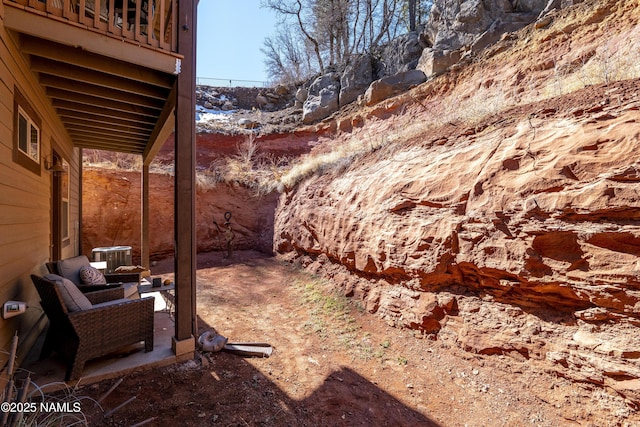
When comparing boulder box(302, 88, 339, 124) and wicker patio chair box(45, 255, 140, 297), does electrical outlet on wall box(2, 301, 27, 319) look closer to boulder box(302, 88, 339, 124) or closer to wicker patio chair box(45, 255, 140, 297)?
wicker patio chair box(45, 255, 140, 297)

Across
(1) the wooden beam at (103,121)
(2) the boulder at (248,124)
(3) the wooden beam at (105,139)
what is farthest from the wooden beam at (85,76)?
(2) the boulder at (248,124)

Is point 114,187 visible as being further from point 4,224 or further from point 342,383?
point 342,383

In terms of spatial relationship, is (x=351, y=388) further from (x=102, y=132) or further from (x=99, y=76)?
(x=102, y=132)

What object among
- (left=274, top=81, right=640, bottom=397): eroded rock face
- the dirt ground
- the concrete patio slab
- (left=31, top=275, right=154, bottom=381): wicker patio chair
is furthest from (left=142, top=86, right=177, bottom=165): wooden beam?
(left=274, top=81, right=640, bottom=397): eroded rock face

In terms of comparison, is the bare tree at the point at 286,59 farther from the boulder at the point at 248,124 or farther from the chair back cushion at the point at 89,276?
the chair back cushion at the point at 89,276

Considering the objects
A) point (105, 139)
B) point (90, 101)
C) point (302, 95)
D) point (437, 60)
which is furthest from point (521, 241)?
point (302, 95)

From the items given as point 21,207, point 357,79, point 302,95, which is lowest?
point 21,207

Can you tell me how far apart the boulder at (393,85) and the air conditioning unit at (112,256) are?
30.8ft

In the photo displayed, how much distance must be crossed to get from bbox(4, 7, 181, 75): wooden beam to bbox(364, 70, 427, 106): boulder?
8.79 m

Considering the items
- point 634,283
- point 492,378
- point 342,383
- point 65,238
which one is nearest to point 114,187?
point 65,238

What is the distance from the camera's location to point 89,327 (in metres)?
2.71

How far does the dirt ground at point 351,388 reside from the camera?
252 centimetres

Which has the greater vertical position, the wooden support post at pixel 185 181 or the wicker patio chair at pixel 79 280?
the wooden support post at pixel 185 181

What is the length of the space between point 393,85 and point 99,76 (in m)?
9.26
